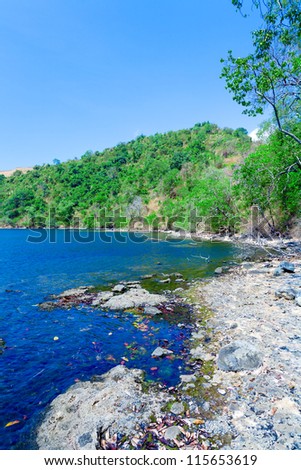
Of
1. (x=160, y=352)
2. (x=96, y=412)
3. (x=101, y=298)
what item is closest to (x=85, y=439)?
(x=96, y=412)

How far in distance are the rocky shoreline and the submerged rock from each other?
0.09 feet

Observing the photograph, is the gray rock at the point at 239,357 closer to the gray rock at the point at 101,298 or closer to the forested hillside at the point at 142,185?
the gray rock at the point at 101,298

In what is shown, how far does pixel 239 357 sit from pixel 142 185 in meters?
120

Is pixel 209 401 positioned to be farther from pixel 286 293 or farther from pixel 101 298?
pixel 101 298

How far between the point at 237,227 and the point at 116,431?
54.5 metres

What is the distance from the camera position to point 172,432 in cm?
676

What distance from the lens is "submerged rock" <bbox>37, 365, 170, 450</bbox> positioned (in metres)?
6.82

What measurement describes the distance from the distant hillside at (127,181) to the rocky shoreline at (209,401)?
57.6m

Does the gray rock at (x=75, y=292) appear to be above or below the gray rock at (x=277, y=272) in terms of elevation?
below

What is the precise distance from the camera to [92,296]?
1997cm

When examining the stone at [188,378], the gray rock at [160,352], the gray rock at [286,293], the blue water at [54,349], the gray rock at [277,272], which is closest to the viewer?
the blue water at [54,349]

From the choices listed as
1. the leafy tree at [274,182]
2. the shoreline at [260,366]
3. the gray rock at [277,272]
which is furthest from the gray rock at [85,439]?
the gray rock at [277,272]

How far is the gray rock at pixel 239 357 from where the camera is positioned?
368 inches
